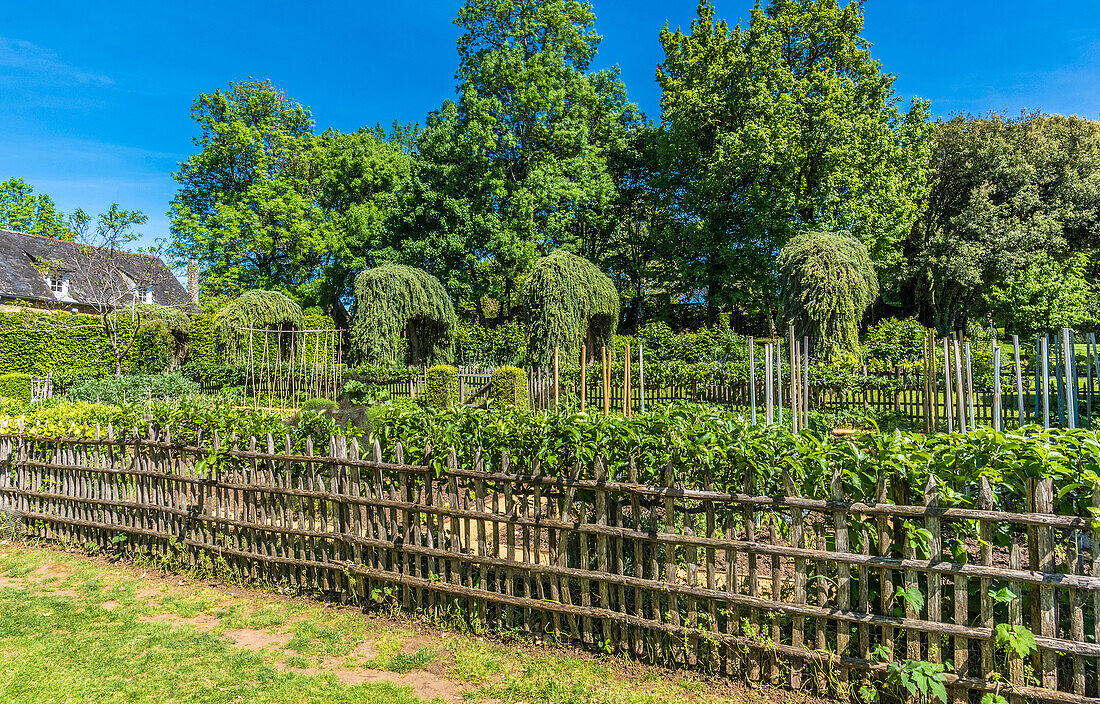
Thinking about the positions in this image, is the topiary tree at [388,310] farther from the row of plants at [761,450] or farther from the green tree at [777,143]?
the row of plants at [761,450]

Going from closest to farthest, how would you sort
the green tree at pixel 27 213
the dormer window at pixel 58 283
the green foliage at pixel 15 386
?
the green foliage at pixel 15 386
the dormer window at pixel 58 283
the green tree at pixel 27 213

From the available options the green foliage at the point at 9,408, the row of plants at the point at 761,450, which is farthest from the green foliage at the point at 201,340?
the row of plants at the point at 761,450

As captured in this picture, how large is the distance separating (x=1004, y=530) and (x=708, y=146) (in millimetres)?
27126

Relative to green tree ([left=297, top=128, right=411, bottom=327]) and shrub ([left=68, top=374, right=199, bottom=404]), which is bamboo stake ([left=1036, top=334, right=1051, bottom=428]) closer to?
shrub ([left=68, top=374, right=199, bottom=404])

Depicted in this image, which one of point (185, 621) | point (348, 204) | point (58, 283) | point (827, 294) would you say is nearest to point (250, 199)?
point (348, 204)

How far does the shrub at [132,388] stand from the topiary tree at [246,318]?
1.61 m

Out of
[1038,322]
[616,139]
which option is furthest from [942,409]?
[616,139]

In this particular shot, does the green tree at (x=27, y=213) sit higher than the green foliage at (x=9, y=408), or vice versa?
the green tree at (x=27, y=213)

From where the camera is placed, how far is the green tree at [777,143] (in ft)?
74.4

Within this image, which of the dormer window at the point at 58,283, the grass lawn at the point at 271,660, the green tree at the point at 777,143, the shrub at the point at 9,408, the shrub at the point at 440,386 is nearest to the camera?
the grass lawn at the point at 271,660

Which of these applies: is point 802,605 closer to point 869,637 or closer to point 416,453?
point 869,637

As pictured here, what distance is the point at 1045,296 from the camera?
2209 centimetres

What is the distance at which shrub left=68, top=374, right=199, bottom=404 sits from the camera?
16.5 meters

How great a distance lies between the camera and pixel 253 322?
751 inches
